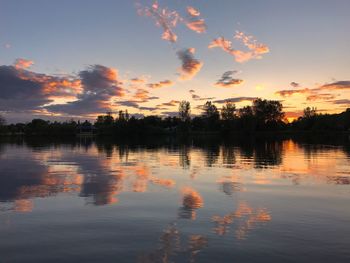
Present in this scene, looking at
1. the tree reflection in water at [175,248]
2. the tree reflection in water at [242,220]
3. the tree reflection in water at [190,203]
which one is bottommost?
the tree reflection in water at [175,248]

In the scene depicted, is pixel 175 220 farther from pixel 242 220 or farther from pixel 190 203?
pixel 190 203

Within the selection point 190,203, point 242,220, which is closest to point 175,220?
point 242,220

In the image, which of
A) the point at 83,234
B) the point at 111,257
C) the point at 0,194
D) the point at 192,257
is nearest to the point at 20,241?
the point at 83,234

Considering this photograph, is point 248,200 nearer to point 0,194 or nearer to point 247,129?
point 0,194

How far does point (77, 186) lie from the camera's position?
1981cm

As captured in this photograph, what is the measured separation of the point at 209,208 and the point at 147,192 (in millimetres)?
4570

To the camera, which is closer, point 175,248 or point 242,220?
point 175,248

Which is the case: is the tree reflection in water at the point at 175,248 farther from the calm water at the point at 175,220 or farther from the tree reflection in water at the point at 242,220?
the tree reflection in water at the point at 242,220

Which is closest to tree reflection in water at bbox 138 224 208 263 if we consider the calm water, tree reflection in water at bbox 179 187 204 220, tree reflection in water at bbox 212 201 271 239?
the calm water

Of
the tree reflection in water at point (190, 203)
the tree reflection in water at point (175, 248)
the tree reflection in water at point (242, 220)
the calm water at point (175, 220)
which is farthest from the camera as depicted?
the tree reflection in water at point (190, 203)

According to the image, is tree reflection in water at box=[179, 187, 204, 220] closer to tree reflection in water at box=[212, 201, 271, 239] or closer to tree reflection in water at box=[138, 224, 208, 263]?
tree reflection in water at box=[212, 201, 271, 239]

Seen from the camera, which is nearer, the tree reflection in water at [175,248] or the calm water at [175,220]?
the tree reflection in water at [175,248]

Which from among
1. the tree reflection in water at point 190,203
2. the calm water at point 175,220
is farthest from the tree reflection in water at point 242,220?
the tree reflection in water at point 190,203

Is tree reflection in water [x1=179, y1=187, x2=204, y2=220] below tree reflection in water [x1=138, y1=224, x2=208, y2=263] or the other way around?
the other way around
